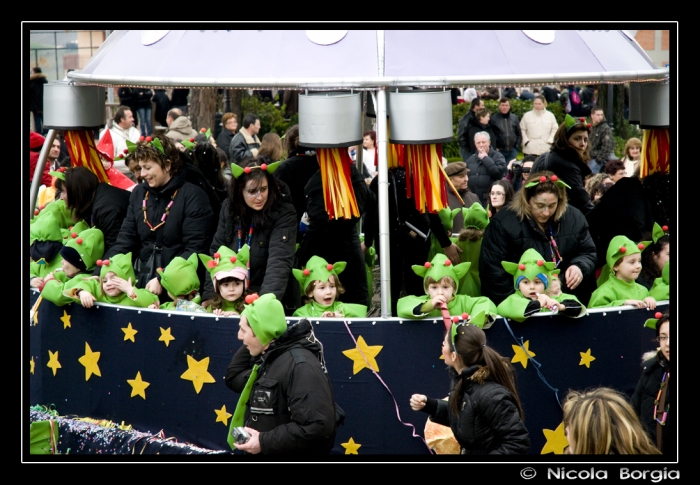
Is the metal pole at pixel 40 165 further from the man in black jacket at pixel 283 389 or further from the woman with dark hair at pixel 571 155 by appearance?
the woman with dark hair at pixel 571 155

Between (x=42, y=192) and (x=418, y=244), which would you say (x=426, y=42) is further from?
(x=42, y=192)

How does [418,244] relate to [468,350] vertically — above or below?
above

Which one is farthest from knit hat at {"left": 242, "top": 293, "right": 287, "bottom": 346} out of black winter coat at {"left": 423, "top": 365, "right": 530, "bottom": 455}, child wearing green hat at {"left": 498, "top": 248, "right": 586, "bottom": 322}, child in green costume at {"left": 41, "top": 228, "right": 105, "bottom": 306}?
child in green costume at {"left": 41, "top": 228, "right": 105, "bottom": 306}

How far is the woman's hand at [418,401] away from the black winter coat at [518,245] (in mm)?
1642

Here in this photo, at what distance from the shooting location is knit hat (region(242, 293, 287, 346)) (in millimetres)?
4711

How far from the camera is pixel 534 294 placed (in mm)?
6164

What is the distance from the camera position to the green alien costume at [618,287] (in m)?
6.45

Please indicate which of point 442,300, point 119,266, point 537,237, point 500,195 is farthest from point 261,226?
point 500,195

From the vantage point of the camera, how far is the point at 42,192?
10055 millimetres

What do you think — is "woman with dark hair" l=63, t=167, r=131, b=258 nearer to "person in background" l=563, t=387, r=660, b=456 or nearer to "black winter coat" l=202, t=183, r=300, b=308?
"black winter coat" l=202, t=183, r=300, b=308

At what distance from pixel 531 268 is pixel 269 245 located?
1.63 meters

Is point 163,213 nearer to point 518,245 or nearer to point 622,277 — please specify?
point 518,245

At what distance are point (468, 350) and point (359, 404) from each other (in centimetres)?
143
